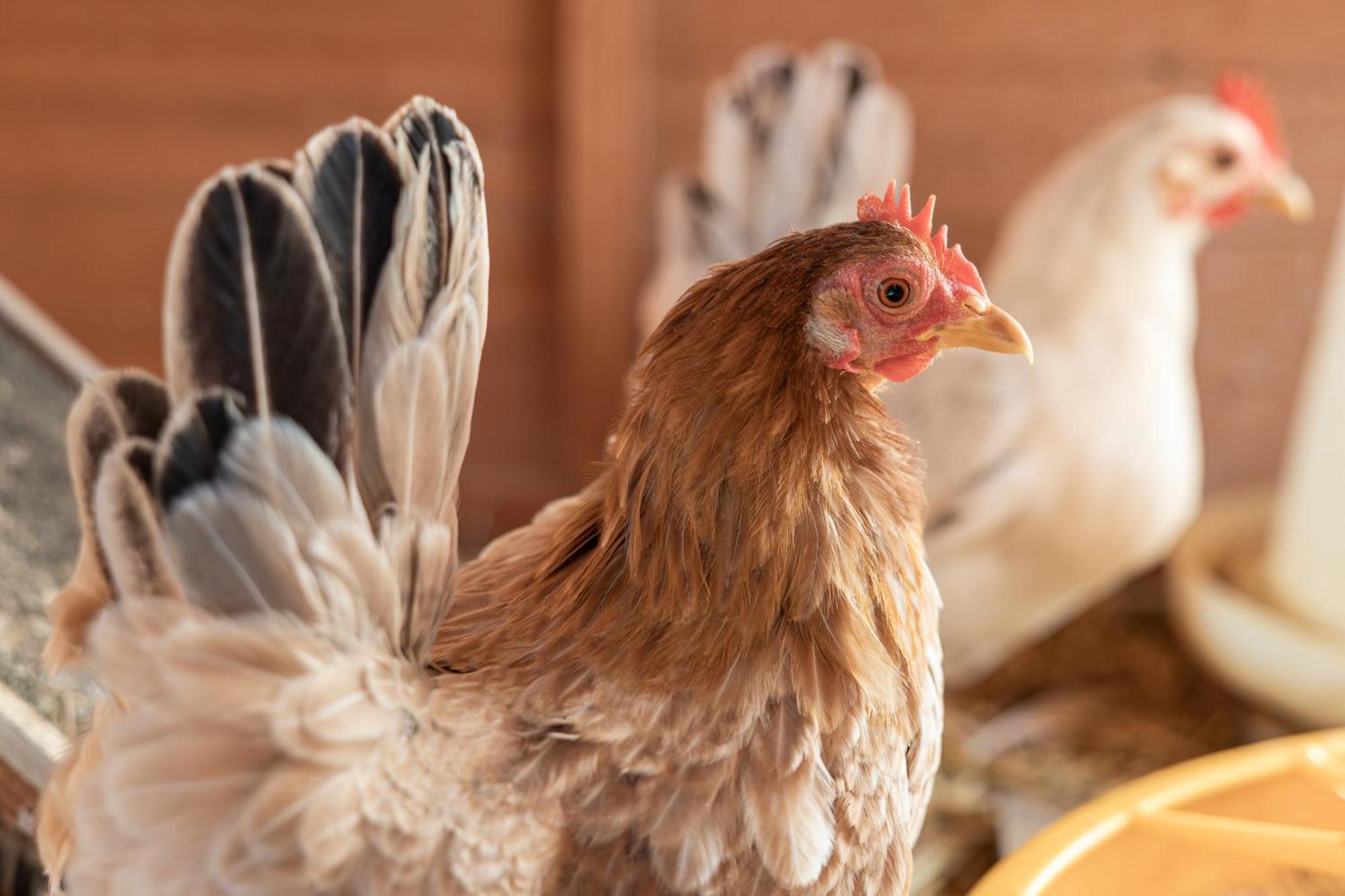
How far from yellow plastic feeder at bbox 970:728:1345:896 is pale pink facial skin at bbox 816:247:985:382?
346mm

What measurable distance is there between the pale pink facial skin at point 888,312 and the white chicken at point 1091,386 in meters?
0.88

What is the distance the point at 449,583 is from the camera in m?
0.76

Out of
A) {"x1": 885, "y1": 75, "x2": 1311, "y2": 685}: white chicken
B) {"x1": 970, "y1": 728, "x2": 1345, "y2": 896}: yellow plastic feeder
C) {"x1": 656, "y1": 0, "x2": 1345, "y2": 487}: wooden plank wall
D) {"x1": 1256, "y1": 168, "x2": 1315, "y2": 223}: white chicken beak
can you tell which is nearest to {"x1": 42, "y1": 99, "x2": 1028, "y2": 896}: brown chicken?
{"x1": 970, "y1": 728, "x2": 1345, "y2": 896}: yellow plastic feeder

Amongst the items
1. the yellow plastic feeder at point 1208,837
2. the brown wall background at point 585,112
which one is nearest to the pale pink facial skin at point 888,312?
the yellow plastic feeder at point 1208,837

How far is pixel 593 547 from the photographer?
0.78 metres

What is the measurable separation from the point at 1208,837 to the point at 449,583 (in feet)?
1.78

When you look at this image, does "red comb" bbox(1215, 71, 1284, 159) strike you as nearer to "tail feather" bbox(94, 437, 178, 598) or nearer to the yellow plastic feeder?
the yellow plastic feeder

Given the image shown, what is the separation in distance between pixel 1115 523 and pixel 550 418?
44.1 inches

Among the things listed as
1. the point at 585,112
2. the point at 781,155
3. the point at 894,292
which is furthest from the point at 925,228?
the point at 585,112

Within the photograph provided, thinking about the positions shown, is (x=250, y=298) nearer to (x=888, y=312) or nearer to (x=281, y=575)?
(x=281, y=575)

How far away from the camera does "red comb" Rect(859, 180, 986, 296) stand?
2.43ft

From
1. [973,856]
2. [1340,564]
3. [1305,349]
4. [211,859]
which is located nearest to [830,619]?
[211,859]

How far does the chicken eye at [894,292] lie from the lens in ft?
2.31

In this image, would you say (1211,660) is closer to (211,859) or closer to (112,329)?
(211,859)
